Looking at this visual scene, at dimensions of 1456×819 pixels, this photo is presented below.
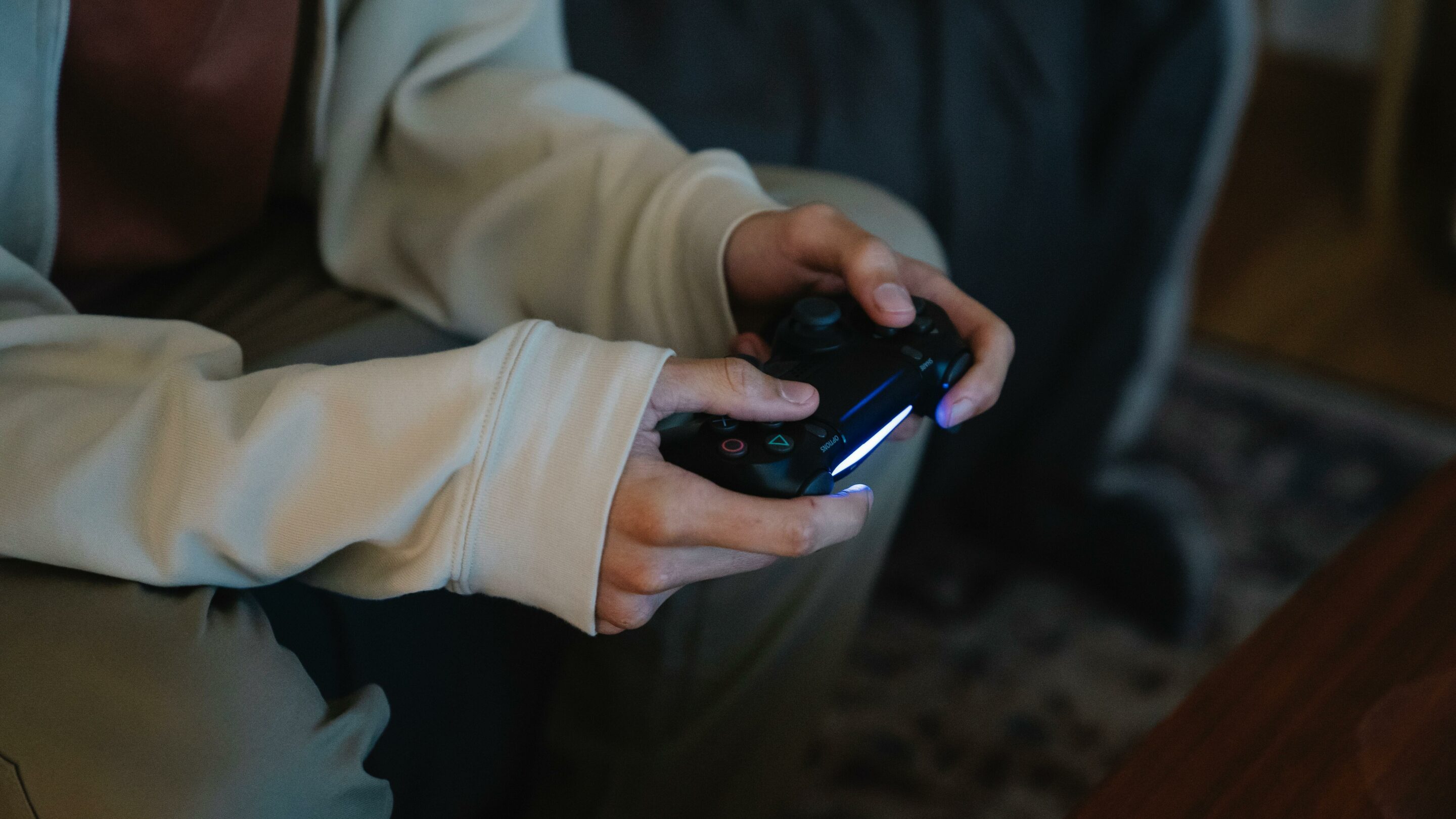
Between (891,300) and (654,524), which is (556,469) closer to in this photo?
(654,524)

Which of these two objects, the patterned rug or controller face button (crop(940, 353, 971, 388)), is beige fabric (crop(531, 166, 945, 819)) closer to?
controller face button (crop(940, 353, 971, 388))

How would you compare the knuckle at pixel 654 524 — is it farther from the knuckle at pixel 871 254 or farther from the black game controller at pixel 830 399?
the knuckle at pixel 871 254

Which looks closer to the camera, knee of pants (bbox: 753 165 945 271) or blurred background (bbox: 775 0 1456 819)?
knee of pants (bbox: 753 165 945 271)

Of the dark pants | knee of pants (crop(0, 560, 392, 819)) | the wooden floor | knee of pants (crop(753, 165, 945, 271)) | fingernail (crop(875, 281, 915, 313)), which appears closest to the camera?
knee of pants (crop(0, 560, 392, 819))

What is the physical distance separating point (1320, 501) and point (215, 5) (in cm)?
114

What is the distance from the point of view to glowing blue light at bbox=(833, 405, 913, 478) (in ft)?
1.53

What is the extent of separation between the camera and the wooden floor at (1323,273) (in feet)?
4.63

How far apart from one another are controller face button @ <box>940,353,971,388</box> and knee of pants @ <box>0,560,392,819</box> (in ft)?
0.95

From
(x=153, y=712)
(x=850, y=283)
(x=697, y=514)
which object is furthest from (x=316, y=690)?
(x=850, y=283)

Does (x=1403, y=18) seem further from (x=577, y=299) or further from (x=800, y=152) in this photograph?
(x=577, y=299)

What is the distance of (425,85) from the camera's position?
65 cm

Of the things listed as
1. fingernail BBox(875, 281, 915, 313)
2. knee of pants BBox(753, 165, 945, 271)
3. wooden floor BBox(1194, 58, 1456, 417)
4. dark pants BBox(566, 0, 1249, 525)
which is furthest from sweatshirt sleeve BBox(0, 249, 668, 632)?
wooden floor BBox(1194, 58, 1456, 417)

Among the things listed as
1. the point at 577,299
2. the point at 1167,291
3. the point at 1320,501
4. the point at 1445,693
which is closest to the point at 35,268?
the point at 577,299

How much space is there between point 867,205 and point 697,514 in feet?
1.01
